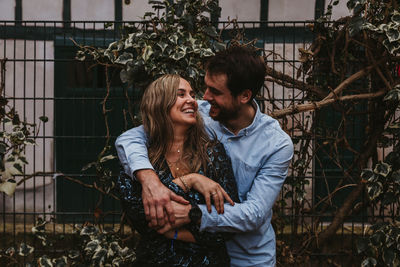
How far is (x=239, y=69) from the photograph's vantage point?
2.61 meters

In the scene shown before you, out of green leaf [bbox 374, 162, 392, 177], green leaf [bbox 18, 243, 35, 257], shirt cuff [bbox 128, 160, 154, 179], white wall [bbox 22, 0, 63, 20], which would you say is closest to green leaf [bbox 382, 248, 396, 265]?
green leaf [bbox 374, 162, 392, 177]

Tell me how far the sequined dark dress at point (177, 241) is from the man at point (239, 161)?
0.17 feet

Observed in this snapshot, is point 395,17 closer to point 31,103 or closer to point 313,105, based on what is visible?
point 313,105

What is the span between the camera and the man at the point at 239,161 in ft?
7.47

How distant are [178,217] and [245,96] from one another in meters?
0.72

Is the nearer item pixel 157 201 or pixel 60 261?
pixel 157 201

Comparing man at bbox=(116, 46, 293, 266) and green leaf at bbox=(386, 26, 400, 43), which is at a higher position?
green leaf at bbox=(386, 26, 400, 43)

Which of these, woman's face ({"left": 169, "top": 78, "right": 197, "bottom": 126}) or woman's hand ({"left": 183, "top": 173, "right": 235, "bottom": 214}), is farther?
woman's face ({"left": 169, "top": 78, "right": 197, "bottom": 126})

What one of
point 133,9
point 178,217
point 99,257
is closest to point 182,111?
point 178,217

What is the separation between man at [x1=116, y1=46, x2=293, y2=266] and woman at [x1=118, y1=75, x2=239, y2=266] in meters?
0.06

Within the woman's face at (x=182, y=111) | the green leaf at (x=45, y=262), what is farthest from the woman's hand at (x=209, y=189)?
the green leaf at (x=45, y=262)

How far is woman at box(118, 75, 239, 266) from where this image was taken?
2.32 m

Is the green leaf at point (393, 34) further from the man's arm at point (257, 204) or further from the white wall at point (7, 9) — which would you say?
the white wall at point (7, 9)

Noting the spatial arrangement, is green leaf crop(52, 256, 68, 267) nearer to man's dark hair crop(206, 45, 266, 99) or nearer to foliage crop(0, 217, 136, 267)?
foliage crop(0, 217, 136, 267)
